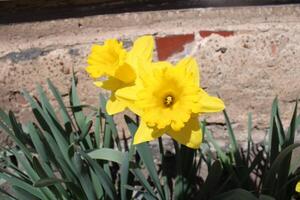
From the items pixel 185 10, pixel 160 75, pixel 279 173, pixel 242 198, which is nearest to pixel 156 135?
pixel 160 75

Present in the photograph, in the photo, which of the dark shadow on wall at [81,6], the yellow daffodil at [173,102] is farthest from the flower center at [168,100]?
the dark shadow on wall at [81,6]

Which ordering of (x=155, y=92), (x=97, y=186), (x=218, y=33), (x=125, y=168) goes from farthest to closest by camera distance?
(x=218, y=33), (x=97, y=186), (x=125, y=168), (x=155, y=92)

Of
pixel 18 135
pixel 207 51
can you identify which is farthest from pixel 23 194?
pixel 207 51

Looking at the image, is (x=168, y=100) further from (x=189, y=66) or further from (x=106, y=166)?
(x=106, y=166)

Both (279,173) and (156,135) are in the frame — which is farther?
(279,173)

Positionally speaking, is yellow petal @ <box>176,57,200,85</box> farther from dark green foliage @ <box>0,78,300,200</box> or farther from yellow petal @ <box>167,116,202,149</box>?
dark green foliage @ <box>0,78,300,200</box>

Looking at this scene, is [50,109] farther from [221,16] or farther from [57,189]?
[221,16]
